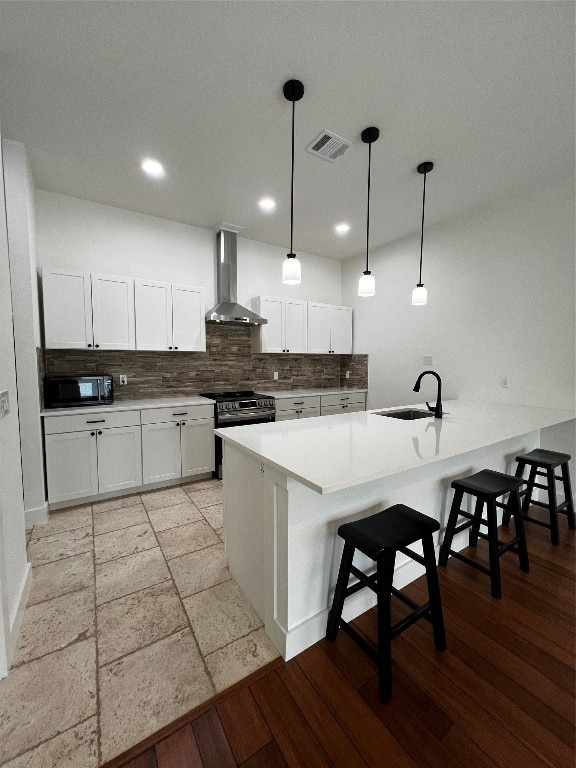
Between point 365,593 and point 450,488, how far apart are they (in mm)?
925

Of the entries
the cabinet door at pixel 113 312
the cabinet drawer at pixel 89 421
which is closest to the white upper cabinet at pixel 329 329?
the cabinet door at pixel 113 312

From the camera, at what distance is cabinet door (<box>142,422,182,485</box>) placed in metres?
3.06

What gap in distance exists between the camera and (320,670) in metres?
1.33

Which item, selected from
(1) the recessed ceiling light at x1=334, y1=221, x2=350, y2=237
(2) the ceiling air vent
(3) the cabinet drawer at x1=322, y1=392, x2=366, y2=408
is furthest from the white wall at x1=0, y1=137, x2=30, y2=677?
(3) the cabinet drawer at x1=322, y1=392, x2=366, y2=408

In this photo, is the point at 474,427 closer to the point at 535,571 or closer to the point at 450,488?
the point at 450,488

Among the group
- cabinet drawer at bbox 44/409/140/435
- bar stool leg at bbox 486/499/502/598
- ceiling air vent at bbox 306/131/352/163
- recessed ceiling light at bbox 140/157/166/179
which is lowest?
bar stool leg at bbox 486/499/502/598

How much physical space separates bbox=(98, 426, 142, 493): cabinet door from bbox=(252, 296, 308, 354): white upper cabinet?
1.91m

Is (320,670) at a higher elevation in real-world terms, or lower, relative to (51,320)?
lower

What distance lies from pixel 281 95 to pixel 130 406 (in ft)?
8.95

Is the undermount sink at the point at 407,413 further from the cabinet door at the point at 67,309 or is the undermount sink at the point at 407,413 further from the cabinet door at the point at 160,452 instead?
the cabinet door at the point at 67,309

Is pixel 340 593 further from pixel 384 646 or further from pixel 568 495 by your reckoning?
pixel 568 495

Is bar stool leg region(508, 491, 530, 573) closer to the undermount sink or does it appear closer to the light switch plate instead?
the undermount sink

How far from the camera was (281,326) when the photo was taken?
13.8 ft

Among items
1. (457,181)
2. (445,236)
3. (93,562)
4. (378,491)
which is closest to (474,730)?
(378,491)
